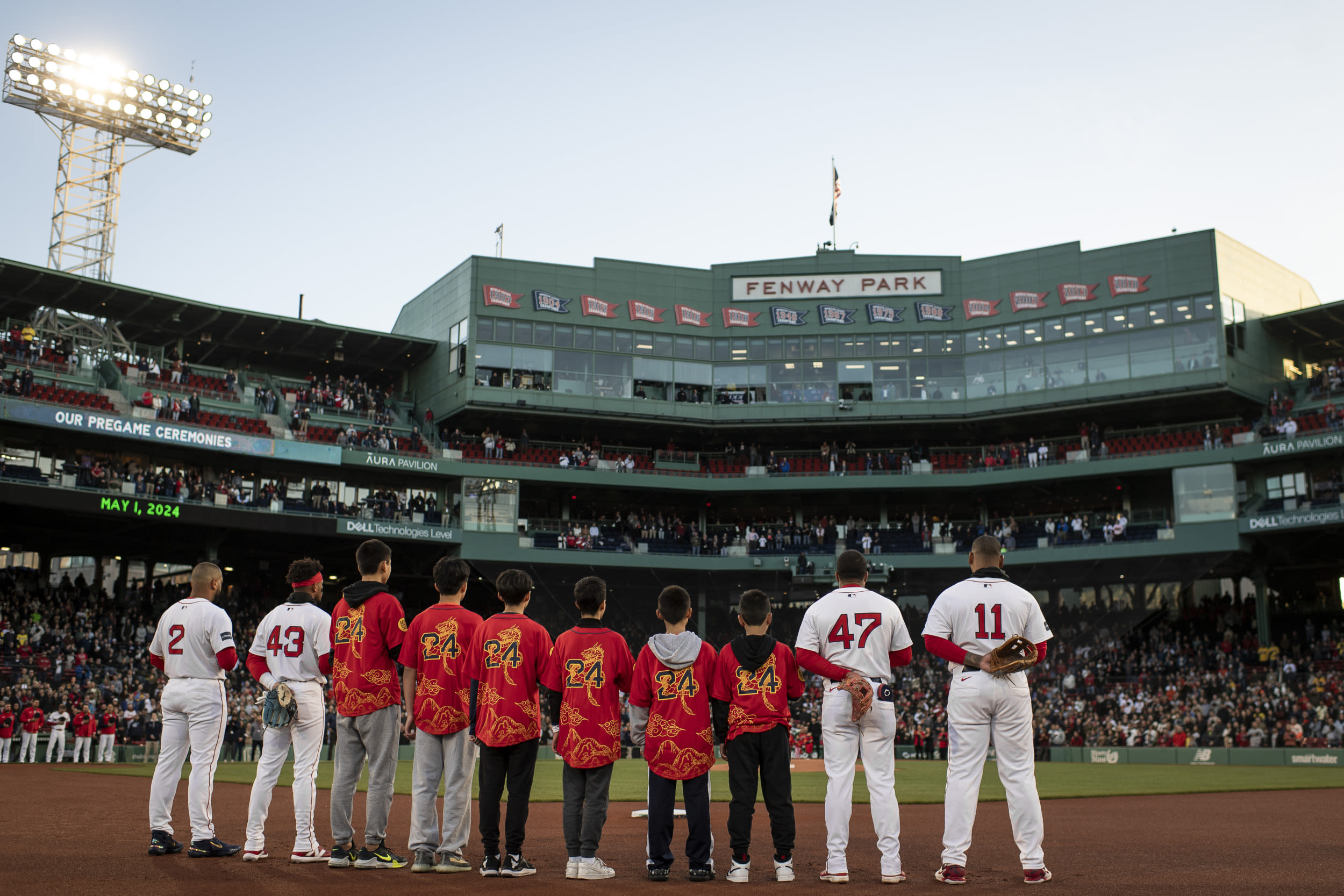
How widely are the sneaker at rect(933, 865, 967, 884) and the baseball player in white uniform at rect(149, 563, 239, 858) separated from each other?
228 inches

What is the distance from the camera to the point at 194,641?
31.5 feet

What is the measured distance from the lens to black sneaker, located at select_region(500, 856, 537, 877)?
8352 millimetres

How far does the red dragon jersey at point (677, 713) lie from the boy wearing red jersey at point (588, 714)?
175mm

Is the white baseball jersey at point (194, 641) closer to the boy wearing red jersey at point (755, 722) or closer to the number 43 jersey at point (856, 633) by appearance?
the boy wearing red jersey at point (755, 722)

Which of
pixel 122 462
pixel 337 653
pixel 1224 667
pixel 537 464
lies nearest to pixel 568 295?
pixel 537 464

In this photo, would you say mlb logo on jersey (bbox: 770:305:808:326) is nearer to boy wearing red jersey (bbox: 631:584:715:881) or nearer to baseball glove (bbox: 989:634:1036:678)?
boy wearing red jersey (bbox: 631:584:715:881)

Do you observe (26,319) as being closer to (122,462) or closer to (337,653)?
(122,462)

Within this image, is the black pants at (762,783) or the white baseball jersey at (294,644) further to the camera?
the white baseball jersey at (294,644)

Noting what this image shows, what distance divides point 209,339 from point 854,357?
98.0ft

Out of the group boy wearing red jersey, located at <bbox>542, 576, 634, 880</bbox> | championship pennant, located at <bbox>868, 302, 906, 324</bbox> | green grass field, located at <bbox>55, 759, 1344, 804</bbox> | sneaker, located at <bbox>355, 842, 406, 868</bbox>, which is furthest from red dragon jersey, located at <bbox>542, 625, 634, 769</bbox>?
championship pennant, located at <bbox>868, 302, 906, 324</bbox>

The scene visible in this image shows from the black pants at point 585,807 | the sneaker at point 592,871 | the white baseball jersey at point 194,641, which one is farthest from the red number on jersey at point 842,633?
the white baseball jersey at point 194,641

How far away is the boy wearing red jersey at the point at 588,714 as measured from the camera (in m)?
8.45

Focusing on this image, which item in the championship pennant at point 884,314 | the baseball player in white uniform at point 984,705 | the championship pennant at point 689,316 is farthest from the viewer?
the championship pennant at point 689,316

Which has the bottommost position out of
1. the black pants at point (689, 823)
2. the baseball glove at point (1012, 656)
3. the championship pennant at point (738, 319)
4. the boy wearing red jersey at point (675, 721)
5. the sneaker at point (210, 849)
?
the sneaker at point (210, 849)
